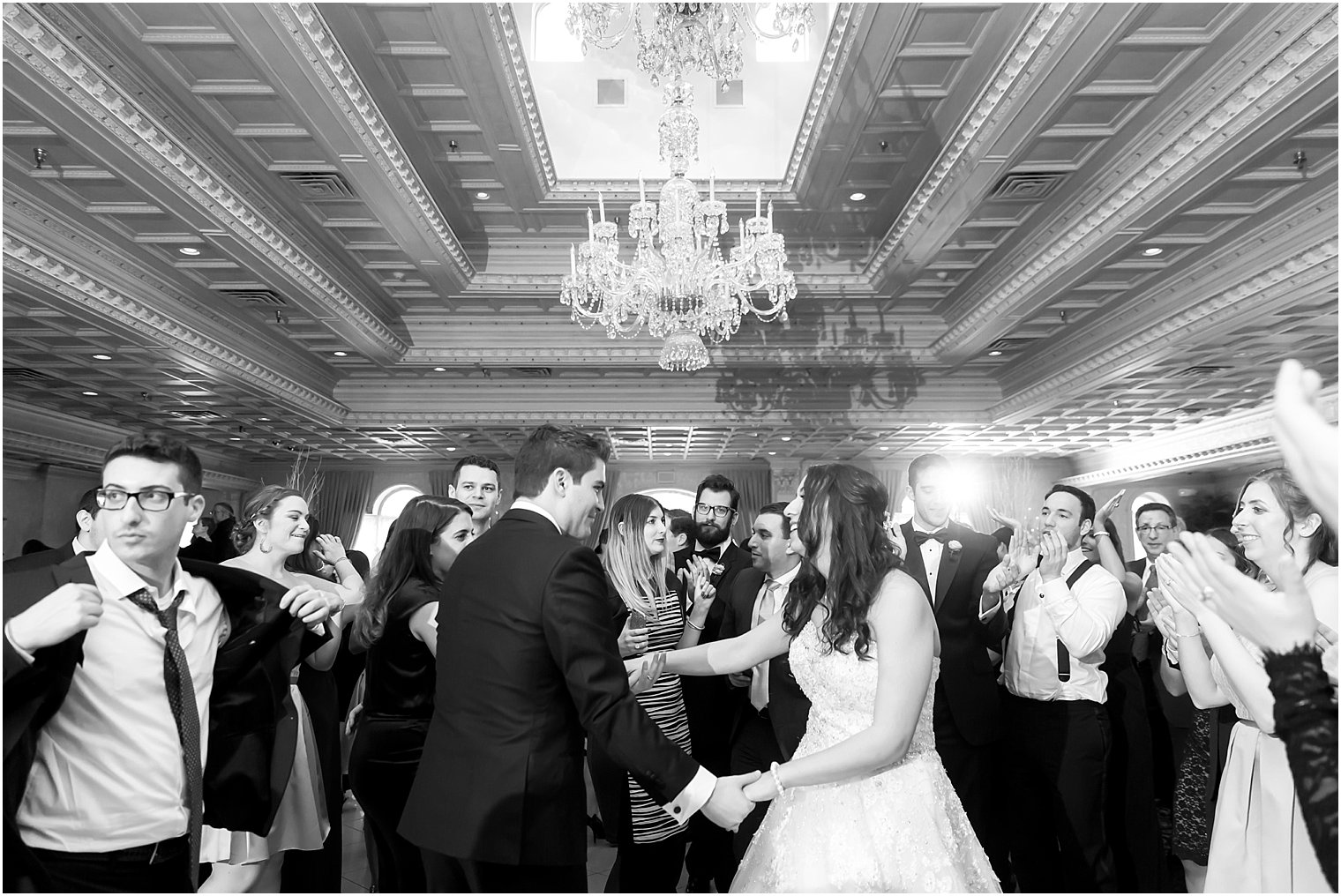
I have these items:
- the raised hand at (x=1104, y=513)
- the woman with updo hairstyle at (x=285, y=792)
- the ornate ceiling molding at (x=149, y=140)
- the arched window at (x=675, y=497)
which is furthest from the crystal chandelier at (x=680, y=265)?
the arched window at (x=675, y=497)

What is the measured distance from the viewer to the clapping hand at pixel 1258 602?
4.35 ft

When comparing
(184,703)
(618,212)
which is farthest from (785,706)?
(618,212)

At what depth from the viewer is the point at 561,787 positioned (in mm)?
2174

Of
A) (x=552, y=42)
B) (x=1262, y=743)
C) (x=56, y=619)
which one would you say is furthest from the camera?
(x=552, y=42)

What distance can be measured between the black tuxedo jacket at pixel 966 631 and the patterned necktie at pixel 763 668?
1.85 ft

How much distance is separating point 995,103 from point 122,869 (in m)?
5.99

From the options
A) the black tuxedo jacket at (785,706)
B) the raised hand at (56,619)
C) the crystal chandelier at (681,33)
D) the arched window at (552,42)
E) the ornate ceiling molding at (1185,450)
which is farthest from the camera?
the ornate ceiling molding at (1185,450)

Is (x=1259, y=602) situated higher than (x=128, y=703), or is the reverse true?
(x=1259, y=602)

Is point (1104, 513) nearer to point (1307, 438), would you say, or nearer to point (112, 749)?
point (1307, 438)

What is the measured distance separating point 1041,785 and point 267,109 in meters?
6.13

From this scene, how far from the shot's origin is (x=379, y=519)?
1914 cm

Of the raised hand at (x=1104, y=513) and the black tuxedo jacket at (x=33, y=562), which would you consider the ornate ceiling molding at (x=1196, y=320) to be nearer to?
the raised hand at (x=1104, y=513)

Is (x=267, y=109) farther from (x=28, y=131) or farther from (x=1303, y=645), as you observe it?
(x=1303, y=645)

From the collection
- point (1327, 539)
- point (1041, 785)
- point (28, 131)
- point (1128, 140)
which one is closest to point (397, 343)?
point (28, 131)
